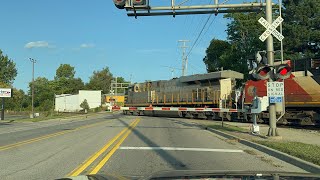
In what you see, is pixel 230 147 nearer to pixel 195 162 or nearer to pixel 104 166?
pixel 195 162

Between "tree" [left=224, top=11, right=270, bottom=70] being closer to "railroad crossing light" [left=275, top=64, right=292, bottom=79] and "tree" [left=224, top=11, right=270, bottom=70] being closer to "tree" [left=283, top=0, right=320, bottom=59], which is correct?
"tree" [left=283, top=0, right=320, bottom=59]

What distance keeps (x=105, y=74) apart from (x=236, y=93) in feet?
460

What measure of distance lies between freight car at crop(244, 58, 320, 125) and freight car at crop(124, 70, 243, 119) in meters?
8.41

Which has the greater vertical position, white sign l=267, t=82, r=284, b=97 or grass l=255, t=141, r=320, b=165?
white sign l=267, t=82, r=284, b=97

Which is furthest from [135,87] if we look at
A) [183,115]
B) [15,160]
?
[15,160]

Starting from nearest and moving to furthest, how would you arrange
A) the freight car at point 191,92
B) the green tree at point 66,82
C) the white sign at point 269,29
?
1. the white sign at point 269,29
2. the freight car at point 191,92
3. the green tree at point 66,82

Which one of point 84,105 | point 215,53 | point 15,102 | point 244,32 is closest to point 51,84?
point 15,102

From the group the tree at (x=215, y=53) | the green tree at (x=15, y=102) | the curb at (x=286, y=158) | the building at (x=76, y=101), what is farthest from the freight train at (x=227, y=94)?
the green tree at (x=15, y=102)

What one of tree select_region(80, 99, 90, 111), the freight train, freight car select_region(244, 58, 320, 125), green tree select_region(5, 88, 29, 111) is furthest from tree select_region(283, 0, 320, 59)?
green tree select_region(5, 88, 29, 111)

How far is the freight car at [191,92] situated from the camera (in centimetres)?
3684

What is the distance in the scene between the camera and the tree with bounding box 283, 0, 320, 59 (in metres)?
50.1

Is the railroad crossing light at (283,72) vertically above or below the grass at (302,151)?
above

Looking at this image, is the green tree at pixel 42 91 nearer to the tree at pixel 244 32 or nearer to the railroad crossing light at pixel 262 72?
the tree at pixel 244 32

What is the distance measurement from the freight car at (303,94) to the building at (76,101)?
270ft
